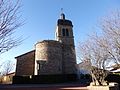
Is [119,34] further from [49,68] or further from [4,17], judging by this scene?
[49,68]

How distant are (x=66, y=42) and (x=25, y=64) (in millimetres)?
10713

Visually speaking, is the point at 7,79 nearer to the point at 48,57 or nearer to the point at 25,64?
the point at 25,64

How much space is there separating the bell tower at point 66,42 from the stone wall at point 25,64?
7212mm

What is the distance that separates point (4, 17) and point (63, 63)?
1337 inches

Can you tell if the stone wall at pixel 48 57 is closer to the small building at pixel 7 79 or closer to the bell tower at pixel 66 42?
the bell tower at pixel 66 42

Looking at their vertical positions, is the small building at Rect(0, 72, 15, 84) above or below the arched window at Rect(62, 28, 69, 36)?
below

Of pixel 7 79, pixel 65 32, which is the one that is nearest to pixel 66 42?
pixel 65 32

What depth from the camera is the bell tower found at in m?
40.7

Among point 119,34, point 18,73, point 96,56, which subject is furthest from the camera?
point 18,73

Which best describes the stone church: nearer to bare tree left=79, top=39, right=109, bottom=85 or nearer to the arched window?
the arched window

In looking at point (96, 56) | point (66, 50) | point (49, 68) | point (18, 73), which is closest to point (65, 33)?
point (66, 50)

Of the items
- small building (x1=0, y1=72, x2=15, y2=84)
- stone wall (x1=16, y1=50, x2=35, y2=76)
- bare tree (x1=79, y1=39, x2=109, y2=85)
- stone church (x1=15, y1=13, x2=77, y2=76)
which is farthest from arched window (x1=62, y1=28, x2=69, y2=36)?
bare tree (x1=79, y1=39, x2=109, y2=85)

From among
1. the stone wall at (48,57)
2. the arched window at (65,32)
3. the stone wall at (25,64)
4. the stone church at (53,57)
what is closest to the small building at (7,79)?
the stone church at (53,57)

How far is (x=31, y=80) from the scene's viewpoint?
110 ft
